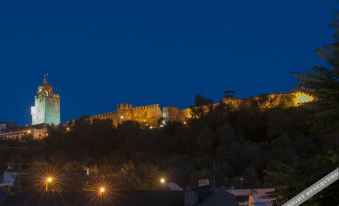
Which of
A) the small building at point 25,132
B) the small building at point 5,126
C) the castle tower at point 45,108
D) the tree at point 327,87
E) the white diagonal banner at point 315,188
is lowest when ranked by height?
the white diagonal banner at point 315,188

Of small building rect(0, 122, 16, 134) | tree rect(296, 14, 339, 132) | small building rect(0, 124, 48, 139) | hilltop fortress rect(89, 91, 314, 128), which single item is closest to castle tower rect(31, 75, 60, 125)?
small building rect(0, 122, 16, 134)

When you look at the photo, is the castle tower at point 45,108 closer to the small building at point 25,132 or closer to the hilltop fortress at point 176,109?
the small building at point 25,132

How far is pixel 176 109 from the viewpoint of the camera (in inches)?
4001

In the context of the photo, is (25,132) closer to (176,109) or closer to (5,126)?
(5,126)

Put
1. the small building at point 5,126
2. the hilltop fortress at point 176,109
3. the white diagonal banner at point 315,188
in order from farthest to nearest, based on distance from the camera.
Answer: the small building at point 5,126 < the hilltop fortress at point 176,109 < the white diagonal banner at point 315,188

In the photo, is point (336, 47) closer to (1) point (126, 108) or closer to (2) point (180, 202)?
(2) point (180, 202)

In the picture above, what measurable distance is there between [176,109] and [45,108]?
32.4m

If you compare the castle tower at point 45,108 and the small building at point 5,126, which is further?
the castle tower at point 45,108

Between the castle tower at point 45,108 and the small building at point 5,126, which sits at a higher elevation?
the castle tower at point 45,108

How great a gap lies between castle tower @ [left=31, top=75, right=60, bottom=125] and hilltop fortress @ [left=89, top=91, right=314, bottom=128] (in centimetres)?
2097

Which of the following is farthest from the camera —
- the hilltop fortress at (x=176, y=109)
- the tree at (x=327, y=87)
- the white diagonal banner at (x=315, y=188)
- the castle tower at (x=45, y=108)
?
the castle tower at (x=45, y=108)

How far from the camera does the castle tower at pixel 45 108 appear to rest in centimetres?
12431

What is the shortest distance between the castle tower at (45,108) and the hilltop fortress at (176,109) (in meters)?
21.0

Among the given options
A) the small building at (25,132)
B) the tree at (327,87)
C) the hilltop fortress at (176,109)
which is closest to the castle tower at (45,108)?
the small building at (25,132)
